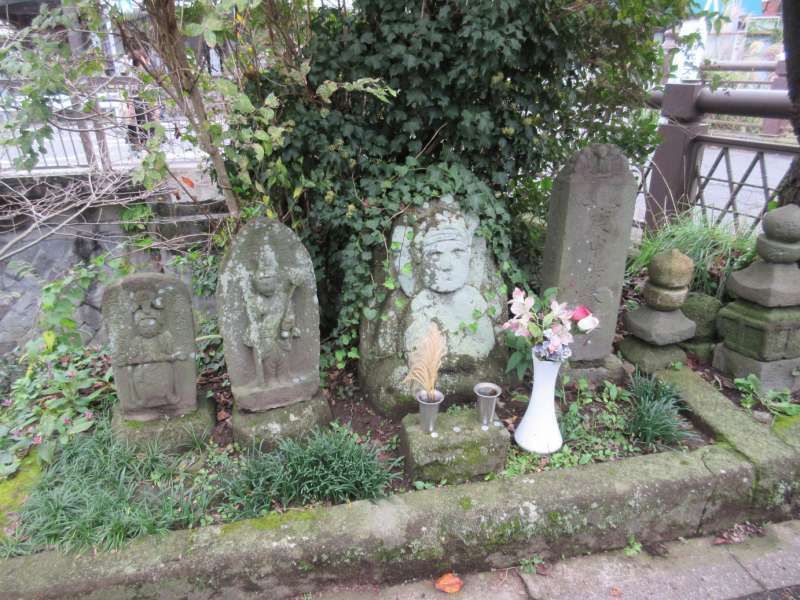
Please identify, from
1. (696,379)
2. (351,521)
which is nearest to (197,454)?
(351,521)

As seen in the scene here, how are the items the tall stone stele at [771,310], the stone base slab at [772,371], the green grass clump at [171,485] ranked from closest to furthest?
the green grass clump at [171,485], the tall stone stele at [771,310], the stone base slab at [772,371]

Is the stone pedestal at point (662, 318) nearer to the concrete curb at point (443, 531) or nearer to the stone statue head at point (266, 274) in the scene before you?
the concrete curb at point (443, 531)

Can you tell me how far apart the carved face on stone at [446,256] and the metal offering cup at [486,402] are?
1.99 ft

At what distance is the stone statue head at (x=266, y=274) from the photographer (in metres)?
2.50

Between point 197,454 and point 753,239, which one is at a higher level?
point 753,239

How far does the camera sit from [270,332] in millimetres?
2623

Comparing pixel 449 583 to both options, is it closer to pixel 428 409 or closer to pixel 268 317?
pixel 428 409

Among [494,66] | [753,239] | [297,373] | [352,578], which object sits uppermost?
[494,66]

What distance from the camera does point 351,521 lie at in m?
2.18

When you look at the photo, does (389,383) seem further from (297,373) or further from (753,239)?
(753,239)

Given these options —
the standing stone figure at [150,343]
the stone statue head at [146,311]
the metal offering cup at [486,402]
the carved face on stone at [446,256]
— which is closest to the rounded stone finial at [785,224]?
the carved face on stone at [446,256]

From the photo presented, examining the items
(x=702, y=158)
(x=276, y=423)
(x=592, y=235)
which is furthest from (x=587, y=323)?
(x=702, y=158)

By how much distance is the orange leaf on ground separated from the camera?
7.11ft

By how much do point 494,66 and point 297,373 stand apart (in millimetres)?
1995
